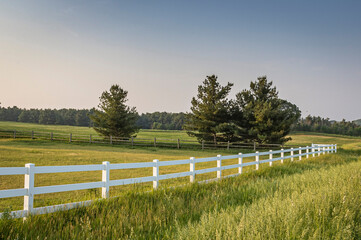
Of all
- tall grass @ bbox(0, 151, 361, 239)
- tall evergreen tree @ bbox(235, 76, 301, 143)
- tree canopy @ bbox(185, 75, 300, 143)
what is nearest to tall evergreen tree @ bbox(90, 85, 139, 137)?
tree canopy @ bbox(185, 75, 300, 143)

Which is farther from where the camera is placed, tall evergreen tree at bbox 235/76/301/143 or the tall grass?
tall evergreen tree at bbox 235/76/301/143

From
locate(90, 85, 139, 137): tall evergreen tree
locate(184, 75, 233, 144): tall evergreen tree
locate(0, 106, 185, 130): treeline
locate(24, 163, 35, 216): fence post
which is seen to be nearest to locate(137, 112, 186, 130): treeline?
locate(0, 106, 185, 130): treeline

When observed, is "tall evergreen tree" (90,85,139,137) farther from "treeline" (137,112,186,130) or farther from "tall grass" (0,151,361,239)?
"treeline" (137,112,186,130)

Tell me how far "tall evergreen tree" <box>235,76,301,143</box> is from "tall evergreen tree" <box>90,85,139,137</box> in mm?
17293

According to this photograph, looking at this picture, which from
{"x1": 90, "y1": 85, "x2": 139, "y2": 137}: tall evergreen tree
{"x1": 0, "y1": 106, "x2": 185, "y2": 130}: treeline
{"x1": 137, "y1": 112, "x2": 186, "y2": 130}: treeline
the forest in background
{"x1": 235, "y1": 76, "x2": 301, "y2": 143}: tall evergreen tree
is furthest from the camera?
{"x1": 137, "y1": 112, "x2": 186, "y2": 130}: treeline

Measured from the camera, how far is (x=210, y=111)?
124 ft

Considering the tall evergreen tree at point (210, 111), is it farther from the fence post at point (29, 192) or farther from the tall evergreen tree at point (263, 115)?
the fence post at point (29, 192)

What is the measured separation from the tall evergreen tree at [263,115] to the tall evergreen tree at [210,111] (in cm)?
276

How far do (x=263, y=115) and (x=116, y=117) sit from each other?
21814 mm

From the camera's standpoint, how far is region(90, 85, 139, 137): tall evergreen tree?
4172cm

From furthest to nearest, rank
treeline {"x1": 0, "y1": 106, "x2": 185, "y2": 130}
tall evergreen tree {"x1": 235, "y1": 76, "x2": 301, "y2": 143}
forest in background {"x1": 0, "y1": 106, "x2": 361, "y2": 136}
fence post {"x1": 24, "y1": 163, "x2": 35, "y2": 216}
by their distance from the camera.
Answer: treeline {"x1": 0, "y1": 106, "x2": 185, "y2": 130}, forest in background {"x1": 0, "y1": 106, "x2": 361, "y2": 136}, tall evergreen tree {"x1": 235, "y1": 76, "x2": 301, "y2": 143}, fence post {"x1": 24, "y1": 163, "x2": 35, "y2": 216}

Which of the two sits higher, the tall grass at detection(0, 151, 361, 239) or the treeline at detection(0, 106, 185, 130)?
the treeline at detection(0, 106, 185, 130)

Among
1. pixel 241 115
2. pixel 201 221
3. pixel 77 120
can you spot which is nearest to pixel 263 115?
pixel 241 115

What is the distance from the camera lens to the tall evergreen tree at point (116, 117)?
137 ft
